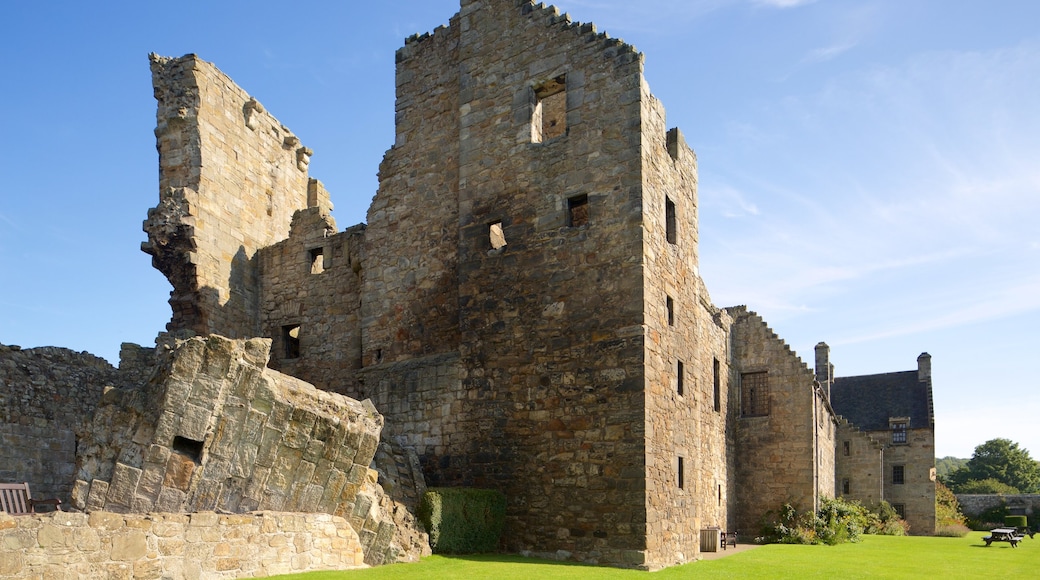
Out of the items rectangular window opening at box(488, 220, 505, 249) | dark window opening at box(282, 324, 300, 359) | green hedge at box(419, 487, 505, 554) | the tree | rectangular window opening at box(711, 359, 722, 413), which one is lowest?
the tree

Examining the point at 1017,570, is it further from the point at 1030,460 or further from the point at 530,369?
the point at 1030,460

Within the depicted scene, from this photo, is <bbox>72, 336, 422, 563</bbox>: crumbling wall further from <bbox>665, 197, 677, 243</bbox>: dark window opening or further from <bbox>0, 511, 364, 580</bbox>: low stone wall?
<bbox>665, 197, 677, 243</bbox>: dark window opening

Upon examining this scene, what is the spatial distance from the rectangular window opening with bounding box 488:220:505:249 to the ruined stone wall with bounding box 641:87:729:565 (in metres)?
2.92

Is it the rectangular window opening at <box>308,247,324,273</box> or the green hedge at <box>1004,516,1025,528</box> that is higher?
the rectangular window opening at <box>308,247,324,273</box>

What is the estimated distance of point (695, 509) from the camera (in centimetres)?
1478

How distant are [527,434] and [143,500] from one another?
607 cm

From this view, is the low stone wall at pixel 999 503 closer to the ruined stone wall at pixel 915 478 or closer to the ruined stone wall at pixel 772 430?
the ruined stone wall at pixel 915 478

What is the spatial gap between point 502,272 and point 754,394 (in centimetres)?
1266

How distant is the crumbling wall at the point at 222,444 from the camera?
9258mm

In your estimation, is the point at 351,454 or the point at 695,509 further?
the point at 695,509

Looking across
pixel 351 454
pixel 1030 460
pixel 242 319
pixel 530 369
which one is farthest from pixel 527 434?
pixel 1030 460

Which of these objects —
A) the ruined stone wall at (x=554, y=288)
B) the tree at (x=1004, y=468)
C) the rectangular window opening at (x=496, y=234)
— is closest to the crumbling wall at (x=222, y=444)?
the ruined stone wall at (x=554, y=288)

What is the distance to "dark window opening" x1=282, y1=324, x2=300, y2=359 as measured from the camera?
18.4m

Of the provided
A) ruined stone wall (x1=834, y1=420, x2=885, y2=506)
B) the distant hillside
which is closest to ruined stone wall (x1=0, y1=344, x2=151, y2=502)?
ruined stone wall (x1=834, y1=420, x2=885, y2=506)
